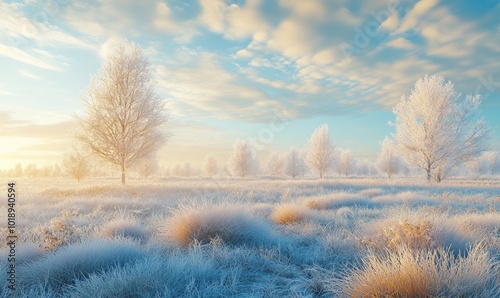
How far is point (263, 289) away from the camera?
3170 mm

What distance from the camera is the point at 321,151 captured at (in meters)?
41.5

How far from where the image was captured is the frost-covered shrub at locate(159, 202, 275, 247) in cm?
489

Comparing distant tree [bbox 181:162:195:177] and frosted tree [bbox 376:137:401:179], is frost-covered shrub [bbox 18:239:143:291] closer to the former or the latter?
frosted tree [bbox 376:137:401:179]

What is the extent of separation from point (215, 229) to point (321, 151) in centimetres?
3813

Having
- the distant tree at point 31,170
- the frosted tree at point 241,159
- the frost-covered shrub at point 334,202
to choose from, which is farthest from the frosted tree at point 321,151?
the distant tree at point 31,170

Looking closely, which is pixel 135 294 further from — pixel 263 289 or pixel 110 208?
pixel 110 208

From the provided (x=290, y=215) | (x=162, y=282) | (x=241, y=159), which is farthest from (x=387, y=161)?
(x=162, y=282)

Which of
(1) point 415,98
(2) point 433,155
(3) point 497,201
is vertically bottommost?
(3) point 497,201

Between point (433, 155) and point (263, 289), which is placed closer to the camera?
point (263, 289)

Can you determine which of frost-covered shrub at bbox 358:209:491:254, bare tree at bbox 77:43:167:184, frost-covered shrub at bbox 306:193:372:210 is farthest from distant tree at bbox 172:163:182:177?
frost-covered shrub at bbox 358:209:491:254

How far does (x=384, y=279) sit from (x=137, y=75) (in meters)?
19.1

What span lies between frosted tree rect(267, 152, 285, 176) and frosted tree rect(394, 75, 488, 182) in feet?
149

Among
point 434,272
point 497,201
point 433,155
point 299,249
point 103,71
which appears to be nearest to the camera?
point 434,272

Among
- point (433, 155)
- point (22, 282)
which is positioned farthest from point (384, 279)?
point (433, 155)
